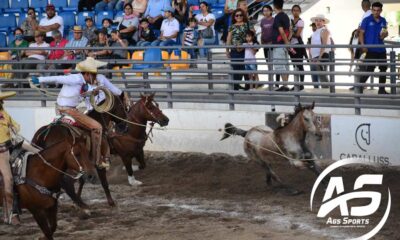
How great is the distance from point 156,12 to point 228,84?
366cm

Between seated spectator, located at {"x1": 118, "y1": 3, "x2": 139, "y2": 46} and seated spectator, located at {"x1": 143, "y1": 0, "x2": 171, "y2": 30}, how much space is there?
309 mm

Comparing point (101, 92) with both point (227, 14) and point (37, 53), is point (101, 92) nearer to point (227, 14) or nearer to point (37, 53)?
point (227, 14)

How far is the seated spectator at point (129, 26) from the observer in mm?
20031

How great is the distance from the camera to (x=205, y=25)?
19.0 metres

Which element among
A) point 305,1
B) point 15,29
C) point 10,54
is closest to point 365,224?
point 305,1

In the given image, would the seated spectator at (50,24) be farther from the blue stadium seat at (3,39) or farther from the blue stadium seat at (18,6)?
the blue stadium seat at (18,6)

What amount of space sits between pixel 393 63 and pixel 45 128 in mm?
5948

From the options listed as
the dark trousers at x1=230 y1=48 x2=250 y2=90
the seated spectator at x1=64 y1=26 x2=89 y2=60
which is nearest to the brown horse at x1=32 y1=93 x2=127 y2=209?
the dark trousers at x1=230 y1=48 x2=250 y2=90

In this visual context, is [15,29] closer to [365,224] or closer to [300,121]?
[300,121]

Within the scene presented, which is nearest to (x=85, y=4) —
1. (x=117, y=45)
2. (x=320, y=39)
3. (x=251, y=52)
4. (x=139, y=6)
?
(x=139, y=6)

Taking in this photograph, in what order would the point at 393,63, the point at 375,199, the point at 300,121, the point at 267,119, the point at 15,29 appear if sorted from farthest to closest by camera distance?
the point at 15,29
the point at 267,119
the point at 393,63
the point at 300,121
the point at 375,199

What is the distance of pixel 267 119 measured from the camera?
53.8 feet

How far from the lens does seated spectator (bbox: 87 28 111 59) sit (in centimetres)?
Answer: 1908

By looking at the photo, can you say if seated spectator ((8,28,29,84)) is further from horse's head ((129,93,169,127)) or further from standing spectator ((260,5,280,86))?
standing spectator ((260,5,280,86))
